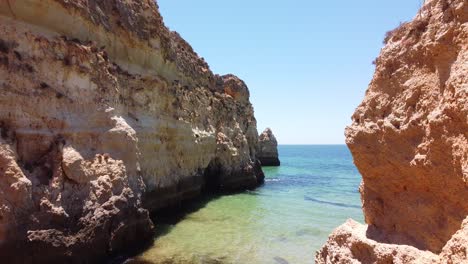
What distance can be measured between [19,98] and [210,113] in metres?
18.4

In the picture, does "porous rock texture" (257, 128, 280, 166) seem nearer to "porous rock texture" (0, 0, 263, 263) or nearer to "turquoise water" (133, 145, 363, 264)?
"turquoise water" (133, 145, 363, 264)

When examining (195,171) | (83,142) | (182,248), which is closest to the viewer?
(83,142)

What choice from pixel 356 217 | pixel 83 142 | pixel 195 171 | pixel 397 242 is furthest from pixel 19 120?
pixel 356 217

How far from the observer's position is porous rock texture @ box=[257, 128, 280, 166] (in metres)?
58.7

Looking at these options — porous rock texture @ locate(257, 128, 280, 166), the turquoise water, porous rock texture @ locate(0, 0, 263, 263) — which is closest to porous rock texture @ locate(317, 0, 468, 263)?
the turquoise water

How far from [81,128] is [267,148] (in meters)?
49.4

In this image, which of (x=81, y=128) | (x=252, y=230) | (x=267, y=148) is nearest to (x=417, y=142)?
(x=81, y=128)

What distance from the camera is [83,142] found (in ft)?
38.6

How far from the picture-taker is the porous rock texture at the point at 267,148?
58656 mm

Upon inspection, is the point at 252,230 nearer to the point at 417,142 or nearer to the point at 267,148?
the point at 417,142

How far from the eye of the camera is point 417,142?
4.92m

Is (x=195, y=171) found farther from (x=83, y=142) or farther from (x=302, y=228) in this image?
(x=83, y=142)

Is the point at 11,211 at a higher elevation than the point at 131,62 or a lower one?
lower

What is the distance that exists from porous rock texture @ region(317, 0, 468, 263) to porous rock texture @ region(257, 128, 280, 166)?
5233 centimetres
